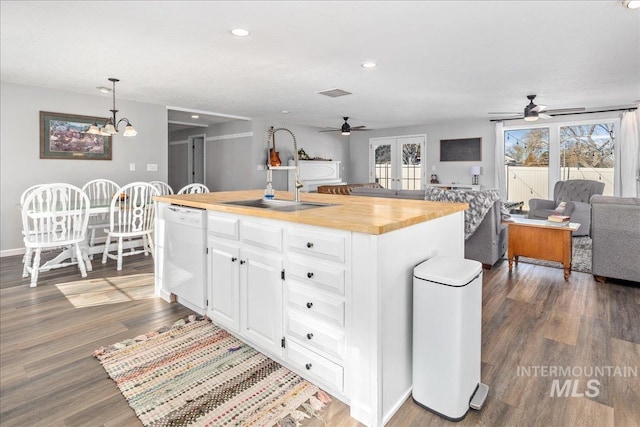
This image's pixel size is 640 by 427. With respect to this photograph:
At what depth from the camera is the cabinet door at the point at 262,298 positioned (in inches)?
75.9

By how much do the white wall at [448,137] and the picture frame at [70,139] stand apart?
6.74 metres

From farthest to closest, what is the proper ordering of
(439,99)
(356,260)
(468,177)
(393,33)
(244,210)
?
(468,177)
(439,99)
(393,33)
(244,210)
(356,260)

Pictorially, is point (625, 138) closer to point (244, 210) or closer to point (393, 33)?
point (393, 33)

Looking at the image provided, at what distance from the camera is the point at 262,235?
199 cm

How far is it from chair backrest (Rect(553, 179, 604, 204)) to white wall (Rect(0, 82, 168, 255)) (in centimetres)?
734

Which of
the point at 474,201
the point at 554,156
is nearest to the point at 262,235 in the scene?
the point at 474,201

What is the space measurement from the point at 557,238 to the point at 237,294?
3350 millimetres

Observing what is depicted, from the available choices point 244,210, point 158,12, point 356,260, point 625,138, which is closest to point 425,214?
point 356,260

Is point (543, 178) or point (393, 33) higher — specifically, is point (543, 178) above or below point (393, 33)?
below

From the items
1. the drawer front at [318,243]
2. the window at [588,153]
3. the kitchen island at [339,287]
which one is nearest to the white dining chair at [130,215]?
the kitchen island at [339,287]

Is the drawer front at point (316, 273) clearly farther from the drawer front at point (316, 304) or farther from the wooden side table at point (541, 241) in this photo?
the wooden side table at point (541, 241)

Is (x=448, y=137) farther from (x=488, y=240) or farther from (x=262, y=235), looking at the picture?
(x=262, y=235)

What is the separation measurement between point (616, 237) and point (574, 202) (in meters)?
2.87

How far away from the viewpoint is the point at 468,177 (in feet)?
28.2
